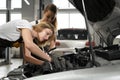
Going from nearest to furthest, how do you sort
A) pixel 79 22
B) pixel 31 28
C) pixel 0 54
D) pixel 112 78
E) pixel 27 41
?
1. pixel 112 78
2. pixel 27 41
3. pixel 31 28
4. pixel 0 54
5. pixel 79 22

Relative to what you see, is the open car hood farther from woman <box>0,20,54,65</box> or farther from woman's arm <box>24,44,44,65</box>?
woman's arm <box>24,44,44,65</box>

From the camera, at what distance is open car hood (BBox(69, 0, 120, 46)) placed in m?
A: 2.11

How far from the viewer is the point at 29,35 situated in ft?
6.86

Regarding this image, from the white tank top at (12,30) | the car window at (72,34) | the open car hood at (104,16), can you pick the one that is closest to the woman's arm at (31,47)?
the white tank top at (12,30)

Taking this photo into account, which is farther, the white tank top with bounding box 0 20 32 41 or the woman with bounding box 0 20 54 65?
the white tank top with bounding box 0 20 32 41

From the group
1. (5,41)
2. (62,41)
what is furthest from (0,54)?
(5,41)

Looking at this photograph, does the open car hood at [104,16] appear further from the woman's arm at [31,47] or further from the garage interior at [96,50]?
the woman's arm at [31,47]

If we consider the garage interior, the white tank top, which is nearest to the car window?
the garage interior

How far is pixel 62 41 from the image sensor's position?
17.7 feet

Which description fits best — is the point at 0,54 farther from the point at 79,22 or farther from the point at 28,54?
the point at 28,54

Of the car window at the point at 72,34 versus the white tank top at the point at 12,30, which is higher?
the white tank top at the point at 12,30

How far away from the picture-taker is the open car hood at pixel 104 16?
2113mm

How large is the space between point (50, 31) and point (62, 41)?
3144mm

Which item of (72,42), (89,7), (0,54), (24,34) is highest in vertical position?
(89,7)
